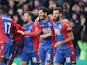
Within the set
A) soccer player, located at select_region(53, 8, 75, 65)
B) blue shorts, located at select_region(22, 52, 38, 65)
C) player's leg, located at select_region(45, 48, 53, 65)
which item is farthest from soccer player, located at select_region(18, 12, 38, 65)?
soccer player, located at select_region(53, 8, 75, 65)

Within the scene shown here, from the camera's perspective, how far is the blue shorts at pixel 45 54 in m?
12.1

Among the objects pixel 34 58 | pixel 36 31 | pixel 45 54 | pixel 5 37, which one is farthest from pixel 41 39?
pixel 5 37

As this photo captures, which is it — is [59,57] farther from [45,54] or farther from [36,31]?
[36,31]

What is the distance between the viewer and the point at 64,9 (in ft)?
58.3

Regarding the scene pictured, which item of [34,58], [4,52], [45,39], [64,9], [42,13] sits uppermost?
[64,9]

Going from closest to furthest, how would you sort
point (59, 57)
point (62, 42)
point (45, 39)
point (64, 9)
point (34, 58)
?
1. point (62, 42)
2. point (59, 57)
3. point (45, 39)
4. point (34, 58)
5. point (64, 9)

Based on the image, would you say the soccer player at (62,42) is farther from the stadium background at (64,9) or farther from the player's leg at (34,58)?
the stadium background at (64,9)

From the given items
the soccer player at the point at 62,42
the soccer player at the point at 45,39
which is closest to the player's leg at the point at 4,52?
the soccer player at the point at 62,42

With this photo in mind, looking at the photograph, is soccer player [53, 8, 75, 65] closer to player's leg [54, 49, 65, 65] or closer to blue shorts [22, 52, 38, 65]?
player's leg [54, 49, 65, 65]

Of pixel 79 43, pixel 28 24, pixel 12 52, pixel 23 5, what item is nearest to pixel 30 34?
pixel 28 24

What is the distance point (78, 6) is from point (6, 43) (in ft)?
25.3

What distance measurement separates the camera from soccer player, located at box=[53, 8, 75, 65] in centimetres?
1110

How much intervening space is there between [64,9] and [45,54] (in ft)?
18.9

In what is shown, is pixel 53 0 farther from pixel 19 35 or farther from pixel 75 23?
pixel 19 35
